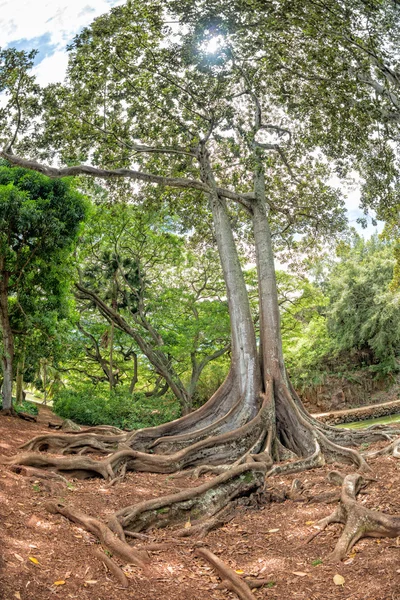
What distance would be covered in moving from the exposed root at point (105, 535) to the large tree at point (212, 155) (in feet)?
6.71

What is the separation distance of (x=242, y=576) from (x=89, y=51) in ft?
34.1

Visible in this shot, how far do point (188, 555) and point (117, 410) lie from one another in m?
11.7

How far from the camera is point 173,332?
19156mm

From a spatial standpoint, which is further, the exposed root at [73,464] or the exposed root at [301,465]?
the exposed root at [301,465]

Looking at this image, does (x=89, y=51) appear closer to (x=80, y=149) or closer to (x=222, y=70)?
(x=80, y=149)

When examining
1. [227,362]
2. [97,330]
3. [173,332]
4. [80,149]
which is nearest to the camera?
[80,149]

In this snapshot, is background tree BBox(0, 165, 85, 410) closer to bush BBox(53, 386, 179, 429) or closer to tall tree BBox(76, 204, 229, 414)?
bush BBox(53, 386, 179, 429)

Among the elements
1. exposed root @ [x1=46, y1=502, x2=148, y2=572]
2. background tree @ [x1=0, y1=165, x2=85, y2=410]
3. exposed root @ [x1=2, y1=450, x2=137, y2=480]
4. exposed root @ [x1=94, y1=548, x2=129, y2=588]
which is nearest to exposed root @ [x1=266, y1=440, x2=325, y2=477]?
exposed root @ [x1=2, y1=450, x2=137, y2=480]

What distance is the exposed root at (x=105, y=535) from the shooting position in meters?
4.14

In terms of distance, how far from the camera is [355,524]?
4.78 m

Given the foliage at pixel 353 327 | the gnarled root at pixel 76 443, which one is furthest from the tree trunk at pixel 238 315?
the foliage at pixel 353 327

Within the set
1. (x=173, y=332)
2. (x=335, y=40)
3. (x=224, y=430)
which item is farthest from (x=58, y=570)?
(x=173, y=332)

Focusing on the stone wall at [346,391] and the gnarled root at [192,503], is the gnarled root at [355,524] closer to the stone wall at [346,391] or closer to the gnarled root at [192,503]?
the gnarled root at [192,503]

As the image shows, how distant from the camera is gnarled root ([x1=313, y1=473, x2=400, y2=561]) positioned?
4520mm
